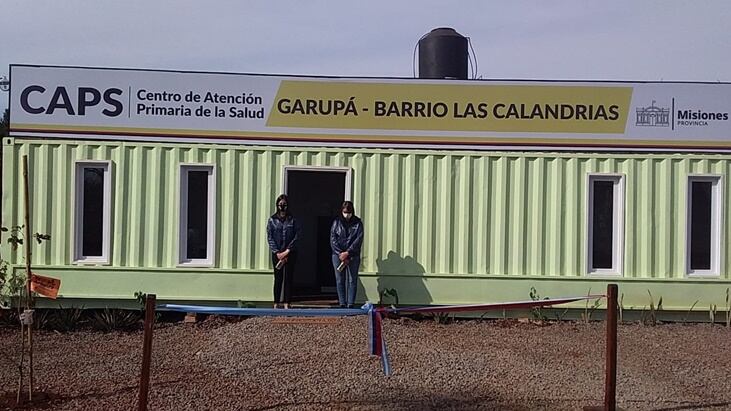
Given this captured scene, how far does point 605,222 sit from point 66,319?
8.00m

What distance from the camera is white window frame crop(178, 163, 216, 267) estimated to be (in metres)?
12.0

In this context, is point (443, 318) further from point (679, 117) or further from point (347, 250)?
point (679, 117)

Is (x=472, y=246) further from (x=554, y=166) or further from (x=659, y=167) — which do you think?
(x=659, y=167)

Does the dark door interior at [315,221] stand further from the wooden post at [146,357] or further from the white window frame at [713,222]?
the wooden post at [146,357]

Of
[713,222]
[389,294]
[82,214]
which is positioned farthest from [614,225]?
[82,214]

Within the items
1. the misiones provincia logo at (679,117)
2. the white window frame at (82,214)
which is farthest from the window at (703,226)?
the white window frame at (82,214)

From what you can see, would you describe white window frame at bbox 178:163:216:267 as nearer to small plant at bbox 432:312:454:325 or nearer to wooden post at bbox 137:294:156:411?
small plant at bbox 432:312:454:325

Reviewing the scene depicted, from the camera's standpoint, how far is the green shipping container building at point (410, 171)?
12.0 m

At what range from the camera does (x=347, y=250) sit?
11562 mm

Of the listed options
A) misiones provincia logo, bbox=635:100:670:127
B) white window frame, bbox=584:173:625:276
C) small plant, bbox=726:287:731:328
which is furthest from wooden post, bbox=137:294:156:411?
small plant, bbox=726:287:731:328

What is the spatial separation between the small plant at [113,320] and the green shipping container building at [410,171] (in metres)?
0.55

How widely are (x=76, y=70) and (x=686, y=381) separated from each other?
920cm

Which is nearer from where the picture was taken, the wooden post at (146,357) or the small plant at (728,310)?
the wooden post at (146,357)

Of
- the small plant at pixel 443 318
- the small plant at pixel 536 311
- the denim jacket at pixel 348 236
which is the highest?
the denim jacket at pixel 348 236
